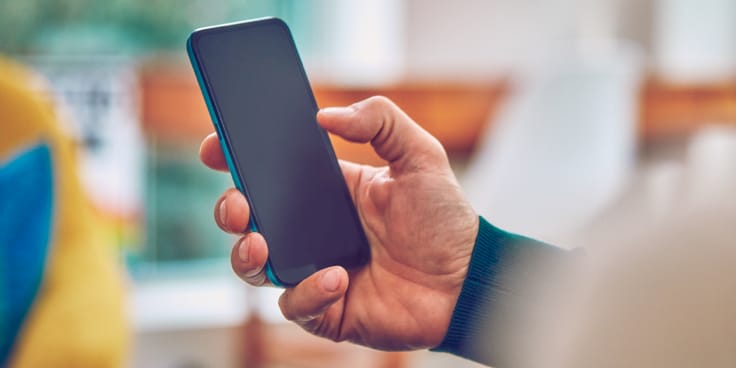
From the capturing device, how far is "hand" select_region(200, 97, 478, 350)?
541 mm

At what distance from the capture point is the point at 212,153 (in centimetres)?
52

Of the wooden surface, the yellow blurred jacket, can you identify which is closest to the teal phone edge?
the yellow blurred jacket

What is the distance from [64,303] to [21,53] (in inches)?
38.6

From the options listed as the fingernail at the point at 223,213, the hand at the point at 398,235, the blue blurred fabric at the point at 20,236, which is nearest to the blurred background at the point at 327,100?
the blue blurred fabric at the point at 20,236

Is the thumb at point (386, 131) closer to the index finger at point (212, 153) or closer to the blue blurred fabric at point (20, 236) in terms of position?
the index finger at point (212, 153)

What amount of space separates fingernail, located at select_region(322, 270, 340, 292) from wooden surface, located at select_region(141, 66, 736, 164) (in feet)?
4.12

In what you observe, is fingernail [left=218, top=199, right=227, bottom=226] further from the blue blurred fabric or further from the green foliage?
the green foliage

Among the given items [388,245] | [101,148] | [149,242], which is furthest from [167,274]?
[388,245]

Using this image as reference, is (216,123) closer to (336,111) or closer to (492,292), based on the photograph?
(336,111)

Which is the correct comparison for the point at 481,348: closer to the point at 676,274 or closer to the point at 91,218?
the point at 676,274

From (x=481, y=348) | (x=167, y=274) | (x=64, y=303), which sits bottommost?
(x=167, y=274)

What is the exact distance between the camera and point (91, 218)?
1.44 metres

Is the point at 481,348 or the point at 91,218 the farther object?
the point at 91,218

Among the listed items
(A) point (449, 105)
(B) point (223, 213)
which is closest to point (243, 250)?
(B) point (223, 213)
